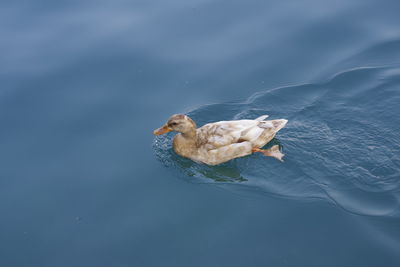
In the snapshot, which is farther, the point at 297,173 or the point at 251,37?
the point at 251,37

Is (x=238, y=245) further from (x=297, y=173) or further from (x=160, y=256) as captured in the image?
(x=297, y=173)

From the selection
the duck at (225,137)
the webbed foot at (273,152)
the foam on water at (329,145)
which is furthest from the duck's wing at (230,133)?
the foam on water at (329,145)

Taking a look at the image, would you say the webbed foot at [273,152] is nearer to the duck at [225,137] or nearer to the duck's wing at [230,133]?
the duck at [225,137]

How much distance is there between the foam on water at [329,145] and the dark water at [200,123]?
0.10 ft

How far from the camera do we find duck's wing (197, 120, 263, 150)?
8906mm

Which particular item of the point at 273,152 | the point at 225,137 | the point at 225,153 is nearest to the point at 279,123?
the point at 273,152

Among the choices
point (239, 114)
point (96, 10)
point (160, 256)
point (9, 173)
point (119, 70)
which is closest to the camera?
point (160, 256)

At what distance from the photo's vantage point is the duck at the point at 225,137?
8.90 m

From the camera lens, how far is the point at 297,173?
826cm

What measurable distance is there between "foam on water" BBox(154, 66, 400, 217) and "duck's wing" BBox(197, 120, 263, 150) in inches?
16.9

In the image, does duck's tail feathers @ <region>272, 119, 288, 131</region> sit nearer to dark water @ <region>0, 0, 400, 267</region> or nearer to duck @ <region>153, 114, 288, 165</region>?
duck @ <region>153, 114, 288, 165</region>

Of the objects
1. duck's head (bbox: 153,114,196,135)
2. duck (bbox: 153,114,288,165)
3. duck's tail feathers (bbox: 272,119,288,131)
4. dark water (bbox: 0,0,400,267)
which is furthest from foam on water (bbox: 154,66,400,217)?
duck's head (bbox: 153,114,196,135)

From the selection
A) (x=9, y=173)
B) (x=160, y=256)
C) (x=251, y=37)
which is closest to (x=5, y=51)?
(x=9, y=173)

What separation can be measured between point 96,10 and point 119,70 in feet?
9.65
